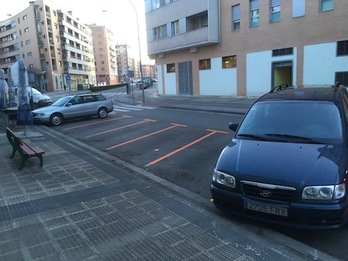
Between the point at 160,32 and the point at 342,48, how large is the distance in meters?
18.3

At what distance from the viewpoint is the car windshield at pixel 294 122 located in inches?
176

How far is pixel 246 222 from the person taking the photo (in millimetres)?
4273

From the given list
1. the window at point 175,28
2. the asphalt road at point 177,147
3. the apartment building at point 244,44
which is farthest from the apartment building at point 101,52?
the asphalt road at point 177,147

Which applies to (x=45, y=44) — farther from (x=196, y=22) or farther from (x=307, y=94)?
(x=307, y=94)

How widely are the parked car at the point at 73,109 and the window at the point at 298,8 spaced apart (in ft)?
44.7

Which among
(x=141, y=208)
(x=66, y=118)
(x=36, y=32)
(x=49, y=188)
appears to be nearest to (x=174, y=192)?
(x=141, y=208)

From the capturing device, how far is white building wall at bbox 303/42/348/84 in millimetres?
18859

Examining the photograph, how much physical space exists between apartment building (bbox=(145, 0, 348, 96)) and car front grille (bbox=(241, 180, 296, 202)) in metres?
17.9

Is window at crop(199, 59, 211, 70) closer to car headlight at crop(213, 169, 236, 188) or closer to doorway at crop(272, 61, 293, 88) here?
doorway at crop(272, 61, 293, 88)

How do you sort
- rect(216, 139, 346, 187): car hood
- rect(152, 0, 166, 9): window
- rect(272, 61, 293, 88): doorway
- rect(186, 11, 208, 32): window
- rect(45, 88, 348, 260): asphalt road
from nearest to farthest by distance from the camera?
rect(216, 139, 346, 187): car hood, rect(45, 88, 348, 260): asphalt road, rect(272, 61, 293, 88): doorway, rect(186, 11, 208, 32): window, rect(152, 0, 166, 9): window

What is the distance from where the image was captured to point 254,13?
2322 cm

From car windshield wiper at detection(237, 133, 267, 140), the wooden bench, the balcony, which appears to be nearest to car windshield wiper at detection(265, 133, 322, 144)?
car windshield wiper at detection(237, 133, 267, 140)

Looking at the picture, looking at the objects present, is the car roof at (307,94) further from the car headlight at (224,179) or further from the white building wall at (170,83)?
the white building wall at (170,83)

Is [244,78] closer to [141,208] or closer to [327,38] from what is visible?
[327,38]
